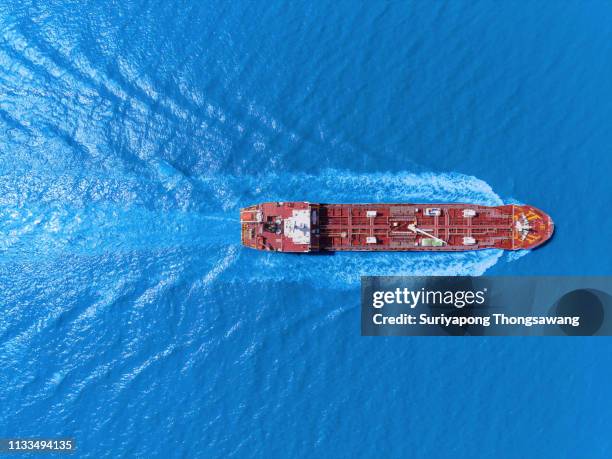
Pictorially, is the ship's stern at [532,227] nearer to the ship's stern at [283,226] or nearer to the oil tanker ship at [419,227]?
the oil tanker ship at [419,227]

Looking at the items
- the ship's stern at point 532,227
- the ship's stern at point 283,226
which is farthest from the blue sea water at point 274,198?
the ship's stern at point 283,226

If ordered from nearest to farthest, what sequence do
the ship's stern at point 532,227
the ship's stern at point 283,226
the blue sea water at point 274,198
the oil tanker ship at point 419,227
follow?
Result: the ship's stern at point 283,226 < the blue sea water at point 274,198 < the ship's stern at point 532,227 < the oil tanker ship at point 419,227

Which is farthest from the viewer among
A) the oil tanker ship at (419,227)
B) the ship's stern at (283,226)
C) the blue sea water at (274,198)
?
the oil tanker ship at (419,227)

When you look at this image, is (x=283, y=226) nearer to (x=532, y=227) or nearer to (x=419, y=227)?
(x=419, y=227)

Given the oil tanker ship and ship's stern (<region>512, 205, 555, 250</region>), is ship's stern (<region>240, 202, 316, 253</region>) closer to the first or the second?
the oil tanker ship

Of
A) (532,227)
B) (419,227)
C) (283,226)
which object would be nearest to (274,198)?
(283,226)

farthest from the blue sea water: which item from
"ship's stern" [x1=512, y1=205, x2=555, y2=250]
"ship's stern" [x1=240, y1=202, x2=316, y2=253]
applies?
"ship's stern" [x1=240, y1=202, x2=316, y2=253]

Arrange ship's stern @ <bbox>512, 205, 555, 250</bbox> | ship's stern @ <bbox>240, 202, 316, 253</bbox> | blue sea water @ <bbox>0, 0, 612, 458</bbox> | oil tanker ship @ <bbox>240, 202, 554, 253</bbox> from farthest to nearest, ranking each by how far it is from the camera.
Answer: oil tanker ship @ <bbox>240, 202, 554, 253</bbox> → ship's stern @ <bbox>512, 205, 555, 250</bbox> → blue sea water @ <bbox>0, 0, 612, 458</bbox> → ship's stern @ <bbox>240, 202, 316, 253</bbox>
